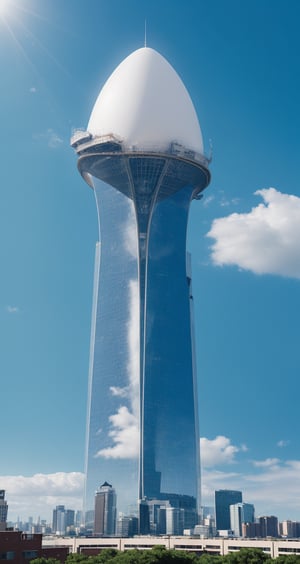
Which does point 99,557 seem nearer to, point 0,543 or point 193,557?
point 193,557

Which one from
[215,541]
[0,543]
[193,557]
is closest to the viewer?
[0,543]

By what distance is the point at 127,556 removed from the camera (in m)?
119

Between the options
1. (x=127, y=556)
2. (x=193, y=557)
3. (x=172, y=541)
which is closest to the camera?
(x=127, y=556)

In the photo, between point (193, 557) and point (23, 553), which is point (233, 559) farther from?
point (23, 553)

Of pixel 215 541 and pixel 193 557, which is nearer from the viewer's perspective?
pixel 193 557

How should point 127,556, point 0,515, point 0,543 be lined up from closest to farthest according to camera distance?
point 0,543 → point 127,556 → point 0,515

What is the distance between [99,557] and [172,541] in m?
60.7

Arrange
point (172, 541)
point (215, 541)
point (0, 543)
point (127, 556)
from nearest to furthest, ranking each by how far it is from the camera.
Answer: point (0, 543) < point (127, 556) < point (215, 541) < point (172, 541)

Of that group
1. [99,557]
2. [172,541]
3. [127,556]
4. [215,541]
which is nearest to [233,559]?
[127,556]

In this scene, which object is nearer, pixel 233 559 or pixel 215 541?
pixel 233 559

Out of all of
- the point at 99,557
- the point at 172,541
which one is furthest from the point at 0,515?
the point at 172,541

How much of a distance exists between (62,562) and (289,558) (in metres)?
36.5

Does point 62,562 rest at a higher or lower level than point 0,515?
lower

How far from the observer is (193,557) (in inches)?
5069
